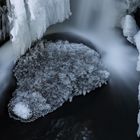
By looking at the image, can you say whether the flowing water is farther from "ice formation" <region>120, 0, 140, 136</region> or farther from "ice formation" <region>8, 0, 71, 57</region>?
"ice formation" <region>8, 0, 71, 57</region>

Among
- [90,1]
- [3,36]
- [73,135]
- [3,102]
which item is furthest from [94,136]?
[90,1]

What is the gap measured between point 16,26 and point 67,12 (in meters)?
1.23

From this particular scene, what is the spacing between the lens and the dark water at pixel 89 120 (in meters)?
5.04

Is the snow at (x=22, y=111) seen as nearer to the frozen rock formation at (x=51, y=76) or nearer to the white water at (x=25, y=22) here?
the frozen rock formation at (x=51, y=76)

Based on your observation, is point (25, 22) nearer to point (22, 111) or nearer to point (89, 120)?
point (22, 111)

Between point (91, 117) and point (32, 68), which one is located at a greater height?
point (32, 68)

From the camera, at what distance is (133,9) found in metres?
7.02

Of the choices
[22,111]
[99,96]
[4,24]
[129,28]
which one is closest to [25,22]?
[4,24]

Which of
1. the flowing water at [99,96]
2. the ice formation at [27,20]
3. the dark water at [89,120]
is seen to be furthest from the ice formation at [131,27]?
the ice formation at [27,20]

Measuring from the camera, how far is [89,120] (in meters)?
5.27

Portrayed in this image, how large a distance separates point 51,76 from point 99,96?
0.85 m

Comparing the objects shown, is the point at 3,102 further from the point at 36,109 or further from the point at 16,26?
the point at 16,26

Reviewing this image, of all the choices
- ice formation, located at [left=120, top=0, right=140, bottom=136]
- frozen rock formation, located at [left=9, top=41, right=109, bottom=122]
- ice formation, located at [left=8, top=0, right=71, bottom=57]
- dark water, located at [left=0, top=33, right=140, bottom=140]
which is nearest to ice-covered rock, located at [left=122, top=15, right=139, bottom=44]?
ice formation, located at [left=120, top=0, right=140, bottom=136]

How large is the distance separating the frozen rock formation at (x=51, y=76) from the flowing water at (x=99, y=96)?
0.48 feet
